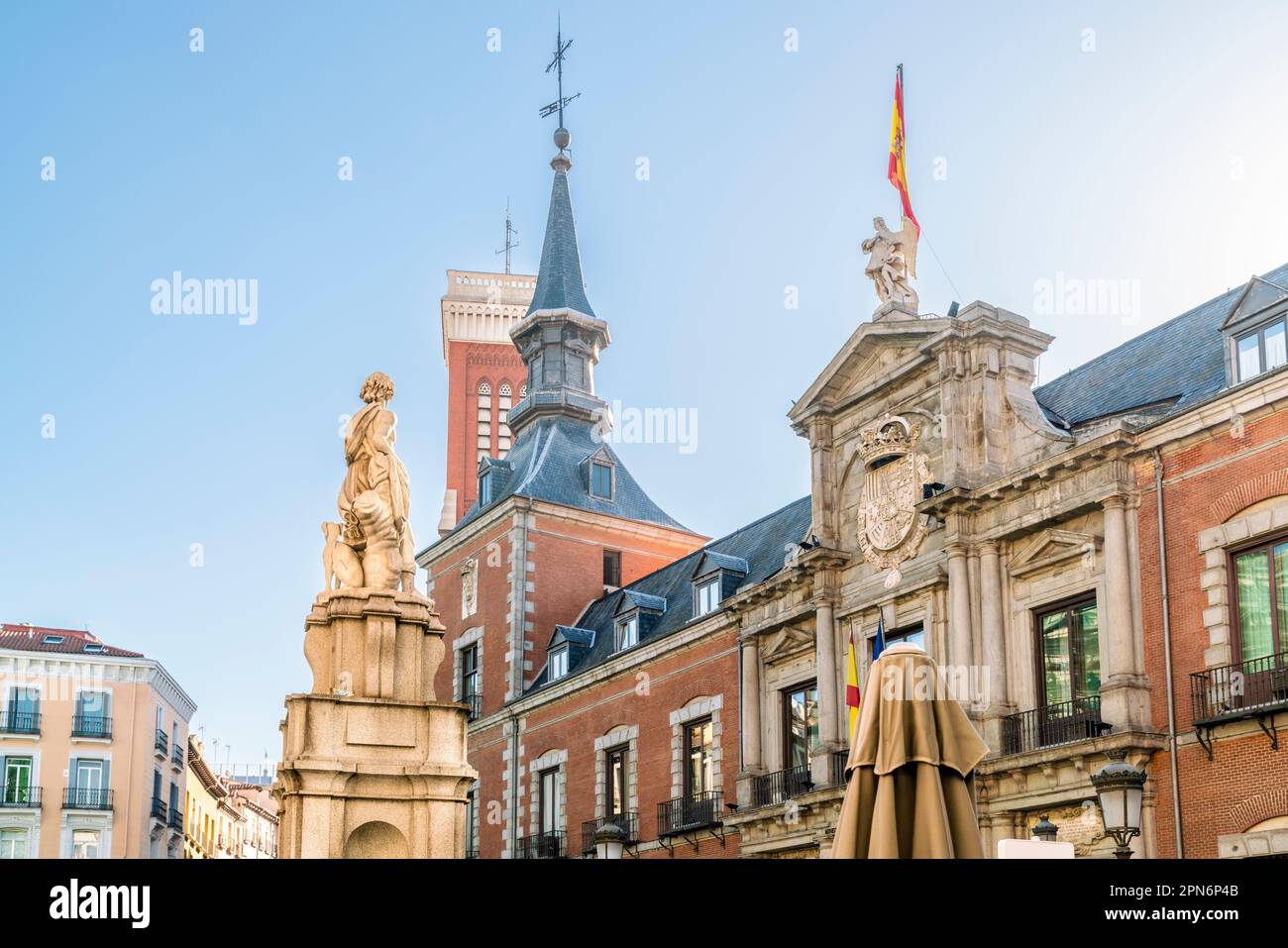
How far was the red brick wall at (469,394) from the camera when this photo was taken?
72750 mm

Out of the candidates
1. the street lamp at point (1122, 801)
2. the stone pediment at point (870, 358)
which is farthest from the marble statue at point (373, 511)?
the stone pediment at point (870, 358)

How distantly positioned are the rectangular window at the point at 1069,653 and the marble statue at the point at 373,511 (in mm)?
13041

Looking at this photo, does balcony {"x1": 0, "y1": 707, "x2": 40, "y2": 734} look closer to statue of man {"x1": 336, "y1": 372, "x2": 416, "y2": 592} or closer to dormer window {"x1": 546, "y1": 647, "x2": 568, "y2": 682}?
dormer window {"x1": 546, "y1": 647, "x2": 568, "y2": 682}

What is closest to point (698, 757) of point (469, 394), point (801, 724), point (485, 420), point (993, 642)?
point (801, 724)

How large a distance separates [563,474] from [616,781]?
11759mm

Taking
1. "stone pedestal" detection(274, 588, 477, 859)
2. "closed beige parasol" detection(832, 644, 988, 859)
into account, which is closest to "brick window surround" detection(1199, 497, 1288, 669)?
"stone pedestal" detection(274, 588, 477, 859)

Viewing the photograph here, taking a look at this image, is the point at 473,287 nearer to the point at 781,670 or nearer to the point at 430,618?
the point at 781,670

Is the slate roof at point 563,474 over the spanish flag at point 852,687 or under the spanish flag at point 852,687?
over

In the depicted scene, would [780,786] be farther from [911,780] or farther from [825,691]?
[911,780]

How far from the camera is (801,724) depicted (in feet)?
101

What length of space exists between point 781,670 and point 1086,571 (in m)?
8.90

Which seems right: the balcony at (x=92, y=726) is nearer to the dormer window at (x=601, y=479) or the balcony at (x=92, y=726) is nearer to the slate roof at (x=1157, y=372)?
the dormer window at (x=601, y=479)

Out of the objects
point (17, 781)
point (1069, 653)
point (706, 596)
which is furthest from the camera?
point (17, 781)
